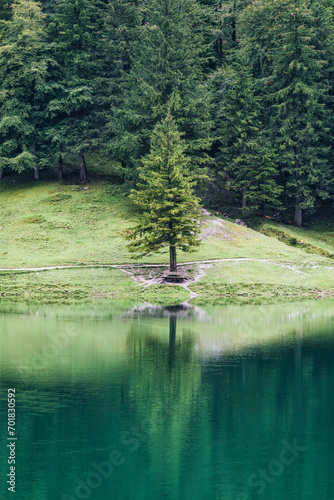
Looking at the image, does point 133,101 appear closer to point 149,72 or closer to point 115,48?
point 149,72

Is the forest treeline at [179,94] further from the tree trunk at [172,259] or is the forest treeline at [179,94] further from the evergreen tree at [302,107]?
the tree trunk at [172,259]

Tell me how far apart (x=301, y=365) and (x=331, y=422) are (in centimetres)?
816

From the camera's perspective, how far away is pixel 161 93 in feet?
210

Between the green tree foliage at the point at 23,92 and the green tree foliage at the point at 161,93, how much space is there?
989 centimetres

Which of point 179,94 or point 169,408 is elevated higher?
point 179,94

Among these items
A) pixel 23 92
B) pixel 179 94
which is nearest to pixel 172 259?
pixel 179 94

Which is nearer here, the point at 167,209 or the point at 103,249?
the point at 167,209

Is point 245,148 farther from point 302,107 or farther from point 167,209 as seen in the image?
point 167,209

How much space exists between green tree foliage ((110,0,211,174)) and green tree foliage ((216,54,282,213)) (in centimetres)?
306

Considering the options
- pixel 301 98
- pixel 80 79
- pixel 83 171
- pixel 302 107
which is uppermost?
pixel 80 79

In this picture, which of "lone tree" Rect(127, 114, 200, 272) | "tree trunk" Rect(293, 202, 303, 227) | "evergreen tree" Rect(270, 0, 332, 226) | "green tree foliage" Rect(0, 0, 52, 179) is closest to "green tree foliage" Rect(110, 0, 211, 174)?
"evergreen tree" Rect(270, 0, 332, 226)

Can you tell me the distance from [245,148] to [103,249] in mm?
19512

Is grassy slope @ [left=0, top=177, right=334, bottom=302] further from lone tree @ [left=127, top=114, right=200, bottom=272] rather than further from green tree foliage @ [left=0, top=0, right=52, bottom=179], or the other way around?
green tree foliage @ [left=0, top=0, right=52, bottom=179]

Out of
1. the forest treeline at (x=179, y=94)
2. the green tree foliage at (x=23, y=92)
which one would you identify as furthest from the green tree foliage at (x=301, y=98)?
the green tree foliage at (x=23, y=92)
